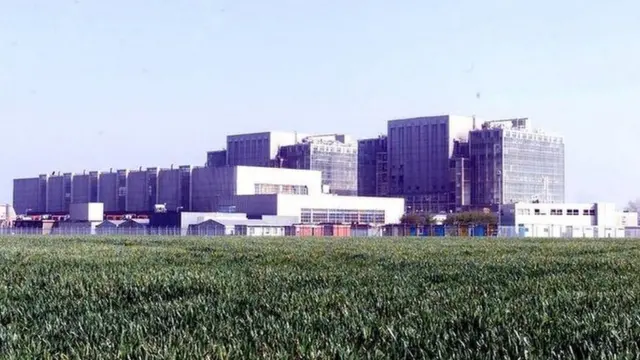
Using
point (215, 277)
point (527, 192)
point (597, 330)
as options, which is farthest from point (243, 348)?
point (527, 192)

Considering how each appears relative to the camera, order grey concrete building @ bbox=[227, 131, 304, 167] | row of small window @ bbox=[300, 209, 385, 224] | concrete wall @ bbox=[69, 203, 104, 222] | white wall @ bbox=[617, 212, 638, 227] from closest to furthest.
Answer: row of small window @ bbox=[300, 209, 385, 224], concrete wall @ bbox=[69, 203, 104, 222], white wall @ bbox=[617, 212, 638, 227], grey concrete building @ bbox=[227, 131, 304, 167]

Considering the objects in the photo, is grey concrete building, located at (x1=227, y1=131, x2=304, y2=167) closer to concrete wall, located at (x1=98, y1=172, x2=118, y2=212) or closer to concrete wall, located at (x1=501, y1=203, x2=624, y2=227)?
concrete wall, located at (x1=98, y1=172, x2=118, y2=212)

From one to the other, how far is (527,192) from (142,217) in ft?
191

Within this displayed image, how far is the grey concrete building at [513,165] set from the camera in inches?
5472

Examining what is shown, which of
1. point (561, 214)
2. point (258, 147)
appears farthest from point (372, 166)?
point (561, 214)

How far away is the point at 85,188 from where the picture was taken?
147875mm

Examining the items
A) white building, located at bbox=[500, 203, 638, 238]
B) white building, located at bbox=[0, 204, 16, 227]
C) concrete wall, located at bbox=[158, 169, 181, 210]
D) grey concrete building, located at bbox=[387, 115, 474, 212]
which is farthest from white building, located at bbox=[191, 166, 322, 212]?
white building, located at bbox=[500, 203, 638, 238]

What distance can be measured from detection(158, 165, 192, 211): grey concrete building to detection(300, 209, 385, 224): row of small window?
2045cm

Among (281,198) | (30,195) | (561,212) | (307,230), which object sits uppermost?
(30,195)

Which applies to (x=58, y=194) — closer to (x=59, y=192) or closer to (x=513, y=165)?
(x=59, y=192)

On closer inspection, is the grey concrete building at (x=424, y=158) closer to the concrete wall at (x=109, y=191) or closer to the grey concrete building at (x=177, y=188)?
the grey concrete building at (x=177, y=188)

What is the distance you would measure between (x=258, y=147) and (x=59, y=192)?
32686mm

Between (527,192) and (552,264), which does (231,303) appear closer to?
(552,264)

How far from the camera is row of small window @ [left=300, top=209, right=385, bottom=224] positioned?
124625 mm
